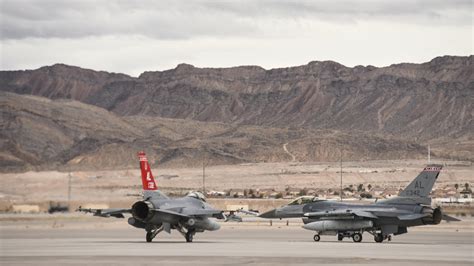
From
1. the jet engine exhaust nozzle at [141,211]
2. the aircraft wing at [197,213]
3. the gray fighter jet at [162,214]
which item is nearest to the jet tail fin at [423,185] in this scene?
the aircraft wing at [197,213]

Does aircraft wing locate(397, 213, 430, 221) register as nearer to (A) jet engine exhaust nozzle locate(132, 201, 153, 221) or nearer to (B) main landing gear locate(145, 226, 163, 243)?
(B) main landing gear locate(145, 226, 163, 243)

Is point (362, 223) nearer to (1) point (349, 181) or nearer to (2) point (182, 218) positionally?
(2) point (182, 218)

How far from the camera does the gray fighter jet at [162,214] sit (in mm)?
50875

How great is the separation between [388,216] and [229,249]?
11184mm

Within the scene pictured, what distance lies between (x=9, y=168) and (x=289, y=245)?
124 m

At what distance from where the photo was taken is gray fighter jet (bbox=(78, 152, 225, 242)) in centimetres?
5088

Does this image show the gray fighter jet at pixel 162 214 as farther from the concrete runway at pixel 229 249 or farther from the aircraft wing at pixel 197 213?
the concrete runway at pixel 229 249

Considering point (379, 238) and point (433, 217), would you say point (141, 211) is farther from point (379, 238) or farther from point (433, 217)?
point (433, 217)

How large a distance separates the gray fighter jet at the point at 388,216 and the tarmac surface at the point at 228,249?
730 millimetres

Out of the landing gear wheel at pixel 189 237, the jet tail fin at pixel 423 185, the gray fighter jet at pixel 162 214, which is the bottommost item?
the landing gear wheel at pixel 189 237

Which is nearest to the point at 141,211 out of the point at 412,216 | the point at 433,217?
the point at 412,216

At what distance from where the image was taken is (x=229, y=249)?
144 ft

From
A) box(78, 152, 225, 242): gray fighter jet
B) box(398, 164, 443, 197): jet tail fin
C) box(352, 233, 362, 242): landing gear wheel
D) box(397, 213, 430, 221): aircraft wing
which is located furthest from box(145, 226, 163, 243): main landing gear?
box(398, 164, 443, 197): jet tail fin

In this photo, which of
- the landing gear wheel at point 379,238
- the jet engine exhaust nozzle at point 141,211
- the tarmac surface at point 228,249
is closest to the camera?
the tarmac surface at point 228,249
